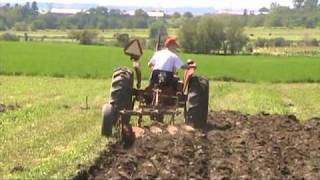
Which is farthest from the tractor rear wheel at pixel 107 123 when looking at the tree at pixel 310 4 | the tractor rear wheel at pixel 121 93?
the tree at pixel 310 4

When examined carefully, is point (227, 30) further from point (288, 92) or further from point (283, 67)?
point (288, 92)

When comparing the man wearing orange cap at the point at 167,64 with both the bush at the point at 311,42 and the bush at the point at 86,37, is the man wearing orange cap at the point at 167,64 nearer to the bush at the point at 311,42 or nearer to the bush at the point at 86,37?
the bush at the point at 86,37

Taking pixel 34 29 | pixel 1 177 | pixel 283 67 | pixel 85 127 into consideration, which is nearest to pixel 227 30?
pixel 283 67

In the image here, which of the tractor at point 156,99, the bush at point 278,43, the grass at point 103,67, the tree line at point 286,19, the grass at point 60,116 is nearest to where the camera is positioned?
the grass at point 60,116

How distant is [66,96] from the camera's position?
2294 cm

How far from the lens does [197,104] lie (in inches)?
531

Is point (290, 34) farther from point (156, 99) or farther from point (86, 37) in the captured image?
point (156, 99)

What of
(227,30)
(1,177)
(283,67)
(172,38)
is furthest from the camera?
(227,30)

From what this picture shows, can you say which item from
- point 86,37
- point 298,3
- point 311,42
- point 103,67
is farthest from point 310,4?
point 103,67

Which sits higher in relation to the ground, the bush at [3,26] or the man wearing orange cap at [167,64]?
the man wearing orange cap at [167,64]

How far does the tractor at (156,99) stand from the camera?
1286cm

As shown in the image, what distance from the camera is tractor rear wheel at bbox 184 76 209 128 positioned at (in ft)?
44.2

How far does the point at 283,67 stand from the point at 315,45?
4955 centimetres

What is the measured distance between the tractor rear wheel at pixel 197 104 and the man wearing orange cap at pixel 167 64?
383mm
